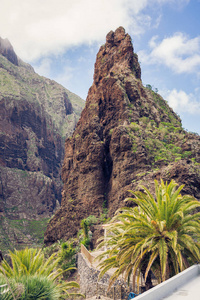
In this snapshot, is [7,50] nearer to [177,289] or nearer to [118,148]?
[118,148]

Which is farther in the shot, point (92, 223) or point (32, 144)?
point (32, 144)

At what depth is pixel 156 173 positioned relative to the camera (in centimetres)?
3472

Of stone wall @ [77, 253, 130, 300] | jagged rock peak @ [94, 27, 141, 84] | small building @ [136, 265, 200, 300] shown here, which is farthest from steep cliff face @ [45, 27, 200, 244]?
small building @ [136, 265, 200, 300]

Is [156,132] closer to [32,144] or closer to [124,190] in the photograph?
[124,190]

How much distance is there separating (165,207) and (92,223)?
29911 millimetres

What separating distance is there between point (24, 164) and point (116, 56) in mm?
72539

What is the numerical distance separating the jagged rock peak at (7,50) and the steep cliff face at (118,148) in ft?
411

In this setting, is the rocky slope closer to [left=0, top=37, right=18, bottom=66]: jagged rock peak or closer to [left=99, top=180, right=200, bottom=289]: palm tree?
[left=0, top=37, right=18, bottom=66]: jagged rock peak

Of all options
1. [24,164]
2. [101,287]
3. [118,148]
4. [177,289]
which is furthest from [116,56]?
[24,164]

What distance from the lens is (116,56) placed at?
5644cm

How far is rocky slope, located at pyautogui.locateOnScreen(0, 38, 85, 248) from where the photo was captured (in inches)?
3656

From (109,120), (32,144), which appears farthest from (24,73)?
(109,120)

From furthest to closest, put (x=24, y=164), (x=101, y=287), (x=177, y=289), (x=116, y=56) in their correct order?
(x=24, y=164) → (x=116, y=56) → (x=101, y=287) → (x=177, y=289)

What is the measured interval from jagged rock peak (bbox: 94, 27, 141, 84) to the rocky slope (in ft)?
193
